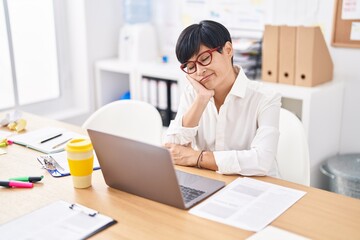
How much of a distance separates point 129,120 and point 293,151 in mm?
838

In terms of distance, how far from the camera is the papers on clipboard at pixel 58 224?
1163 mm

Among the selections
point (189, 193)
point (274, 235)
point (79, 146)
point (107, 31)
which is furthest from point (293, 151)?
point (107, 31)

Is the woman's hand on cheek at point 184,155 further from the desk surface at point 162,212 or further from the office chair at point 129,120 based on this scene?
the office chair at point 129,120

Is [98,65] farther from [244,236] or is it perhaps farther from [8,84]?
[244,236]

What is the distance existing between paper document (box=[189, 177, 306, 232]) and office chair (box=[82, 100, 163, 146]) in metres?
0.76

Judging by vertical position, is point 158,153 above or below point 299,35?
below

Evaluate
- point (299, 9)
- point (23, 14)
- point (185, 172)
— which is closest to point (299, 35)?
point (299, 9)

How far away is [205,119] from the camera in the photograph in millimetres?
1819

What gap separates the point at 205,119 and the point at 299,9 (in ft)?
4.30

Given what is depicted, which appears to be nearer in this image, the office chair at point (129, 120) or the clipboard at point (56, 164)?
the clipboard at point (56, 164)

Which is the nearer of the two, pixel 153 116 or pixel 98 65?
pixel 153 116

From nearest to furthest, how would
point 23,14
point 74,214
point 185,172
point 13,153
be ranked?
point 74,214 → point 185,172 → point 13,153 → point 23,14

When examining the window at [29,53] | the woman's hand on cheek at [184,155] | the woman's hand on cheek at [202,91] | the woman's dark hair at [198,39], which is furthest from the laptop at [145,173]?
the window at [29,53]

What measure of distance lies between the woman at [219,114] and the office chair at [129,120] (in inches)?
13.5
